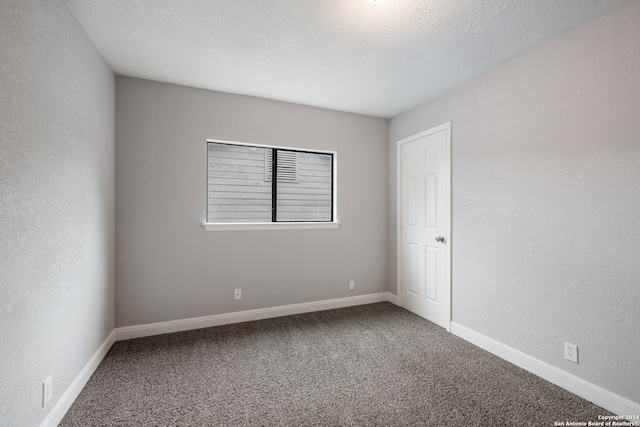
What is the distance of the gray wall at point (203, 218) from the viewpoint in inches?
Answer: 112

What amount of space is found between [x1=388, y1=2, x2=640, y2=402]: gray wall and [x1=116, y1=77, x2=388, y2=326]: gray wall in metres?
1.32

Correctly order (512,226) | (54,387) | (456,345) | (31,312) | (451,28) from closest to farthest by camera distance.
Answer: (31,312)
(54,387)
(451,28)
(512,226)
(456,345)

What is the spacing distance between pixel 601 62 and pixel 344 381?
2.77m

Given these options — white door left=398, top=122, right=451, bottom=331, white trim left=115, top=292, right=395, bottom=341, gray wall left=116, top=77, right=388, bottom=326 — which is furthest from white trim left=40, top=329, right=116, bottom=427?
white door left=398, top=122, right=451, bottom=331

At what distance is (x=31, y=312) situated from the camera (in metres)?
1.48

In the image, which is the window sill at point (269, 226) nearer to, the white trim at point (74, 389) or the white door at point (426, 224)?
the white door at point (426, 224)

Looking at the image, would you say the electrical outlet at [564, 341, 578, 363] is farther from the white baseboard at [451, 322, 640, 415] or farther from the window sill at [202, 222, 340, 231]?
the window sill at [202, 222, 340, 231]

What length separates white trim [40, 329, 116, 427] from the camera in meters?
1.66

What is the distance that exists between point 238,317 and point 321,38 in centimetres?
282

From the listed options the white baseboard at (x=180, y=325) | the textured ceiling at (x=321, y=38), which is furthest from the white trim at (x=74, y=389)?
the textured ceiling at (x=321, y=38)

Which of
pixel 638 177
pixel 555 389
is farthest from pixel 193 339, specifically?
pixel 638 177

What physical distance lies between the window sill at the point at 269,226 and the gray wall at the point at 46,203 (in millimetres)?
1028

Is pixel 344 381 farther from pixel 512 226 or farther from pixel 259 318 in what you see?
pixel 512 226

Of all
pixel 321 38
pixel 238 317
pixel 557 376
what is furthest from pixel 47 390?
pixel 557 376
